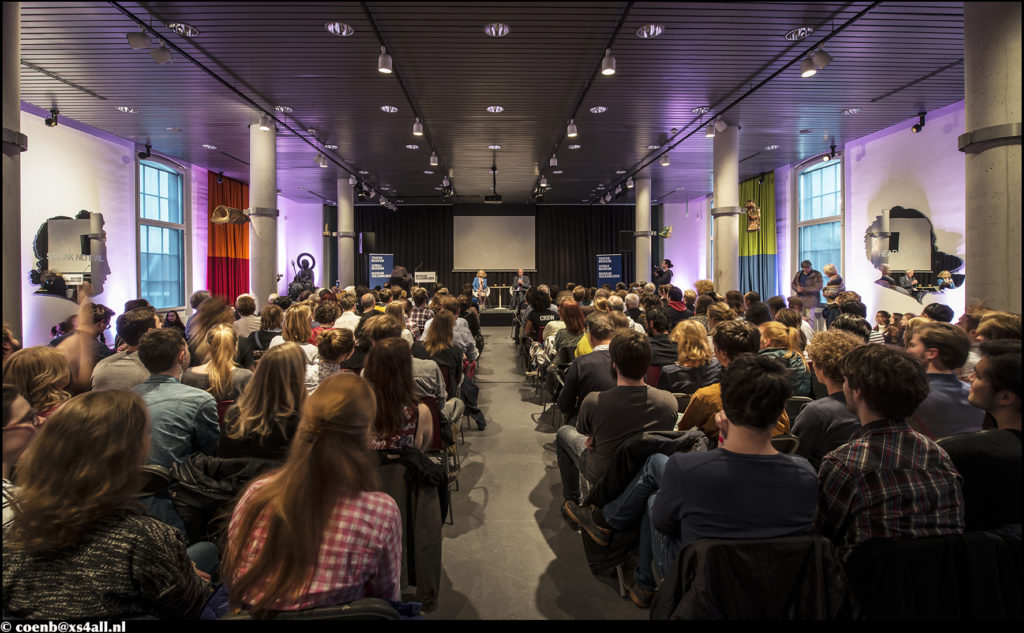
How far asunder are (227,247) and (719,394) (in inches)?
559

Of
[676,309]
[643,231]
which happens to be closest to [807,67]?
[676,309]

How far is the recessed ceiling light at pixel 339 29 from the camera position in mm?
5520

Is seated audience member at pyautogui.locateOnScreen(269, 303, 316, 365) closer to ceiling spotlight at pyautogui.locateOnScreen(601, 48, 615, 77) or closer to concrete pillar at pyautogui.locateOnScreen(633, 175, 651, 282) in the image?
ceiling spotlight at pyautogui.locateOnScreen(601, 48, 615, 77)

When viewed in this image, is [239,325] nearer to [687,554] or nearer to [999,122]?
[687,554]

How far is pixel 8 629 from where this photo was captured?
1241mm

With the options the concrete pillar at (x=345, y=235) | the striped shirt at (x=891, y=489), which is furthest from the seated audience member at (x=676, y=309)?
the concrete pillar at (x=345, y=235)

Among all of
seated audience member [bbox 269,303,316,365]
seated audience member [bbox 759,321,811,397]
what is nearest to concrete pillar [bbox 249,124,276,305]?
seated audience member [bbox 269,303,316,365]

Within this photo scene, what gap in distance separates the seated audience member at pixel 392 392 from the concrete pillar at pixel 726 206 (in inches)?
312

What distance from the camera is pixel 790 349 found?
3.56 m

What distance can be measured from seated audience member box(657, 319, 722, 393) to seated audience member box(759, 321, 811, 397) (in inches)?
12.8

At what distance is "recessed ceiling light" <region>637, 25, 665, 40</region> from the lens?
5679mm

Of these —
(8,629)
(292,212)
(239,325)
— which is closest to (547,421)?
(239,325)

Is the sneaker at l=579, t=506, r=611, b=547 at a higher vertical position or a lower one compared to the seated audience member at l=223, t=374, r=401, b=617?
lower

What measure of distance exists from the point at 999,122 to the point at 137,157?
12.6 meters
